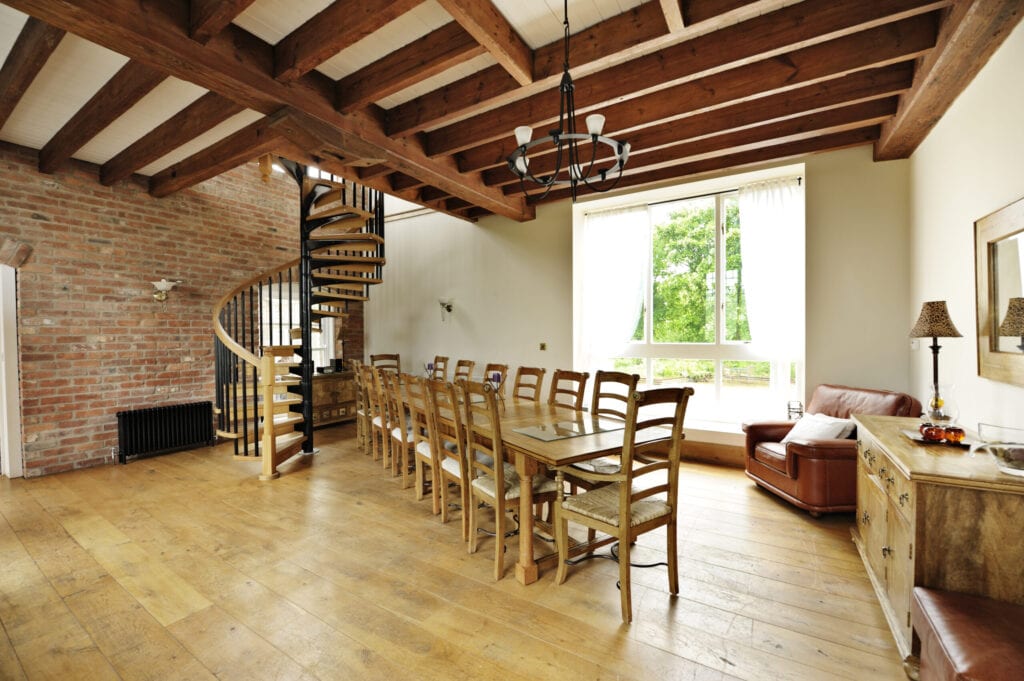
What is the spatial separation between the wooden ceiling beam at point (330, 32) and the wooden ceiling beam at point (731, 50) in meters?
1.38

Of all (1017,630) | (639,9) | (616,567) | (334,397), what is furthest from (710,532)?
(334,397)

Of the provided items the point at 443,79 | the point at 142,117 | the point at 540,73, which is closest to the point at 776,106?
the point at 540,73

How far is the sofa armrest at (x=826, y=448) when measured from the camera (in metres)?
3.09

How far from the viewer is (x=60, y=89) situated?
11.1 feet

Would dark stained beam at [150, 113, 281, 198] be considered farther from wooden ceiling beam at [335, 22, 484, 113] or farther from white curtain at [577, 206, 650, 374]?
white curtain at [577, 206, 650, 374]

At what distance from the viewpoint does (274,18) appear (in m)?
2.57

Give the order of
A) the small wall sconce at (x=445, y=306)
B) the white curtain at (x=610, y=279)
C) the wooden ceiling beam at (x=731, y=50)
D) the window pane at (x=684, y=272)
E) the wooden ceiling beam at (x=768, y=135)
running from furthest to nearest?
1. the small wall sconce at (x=445, y=306)
2. the white curtain at (x=610, y=279)
3. the window pane at (x=684, y=272)
4. the wooden ceiling beam at (x=768, y=135)
5. the wooden ceiling beam at (x=731, y=50)

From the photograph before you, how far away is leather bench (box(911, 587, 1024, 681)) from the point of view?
1219 millimetres

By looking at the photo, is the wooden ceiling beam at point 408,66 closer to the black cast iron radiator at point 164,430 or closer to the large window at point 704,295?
the large window at point 704,295

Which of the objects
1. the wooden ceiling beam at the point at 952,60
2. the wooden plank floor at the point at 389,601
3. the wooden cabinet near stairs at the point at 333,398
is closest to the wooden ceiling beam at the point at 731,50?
the wooden ceiling beam at the point at 952,60

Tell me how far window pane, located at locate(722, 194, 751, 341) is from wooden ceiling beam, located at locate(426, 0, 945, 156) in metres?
1.93

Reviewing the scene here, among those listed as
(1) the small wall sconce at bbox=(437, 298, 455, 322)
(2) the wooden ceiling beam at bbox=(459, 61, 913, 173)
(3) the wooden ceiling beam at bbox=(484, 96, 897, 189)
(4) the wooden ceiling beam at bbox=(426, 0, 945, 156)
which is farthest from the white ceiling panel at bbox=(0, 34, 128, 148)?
(1) the small wall sconce at bbox=(437, 298, 455, 322)

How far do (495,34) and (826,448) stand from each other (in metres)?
3.42

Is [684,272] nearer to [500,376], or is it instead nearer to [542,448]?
[500,376]
